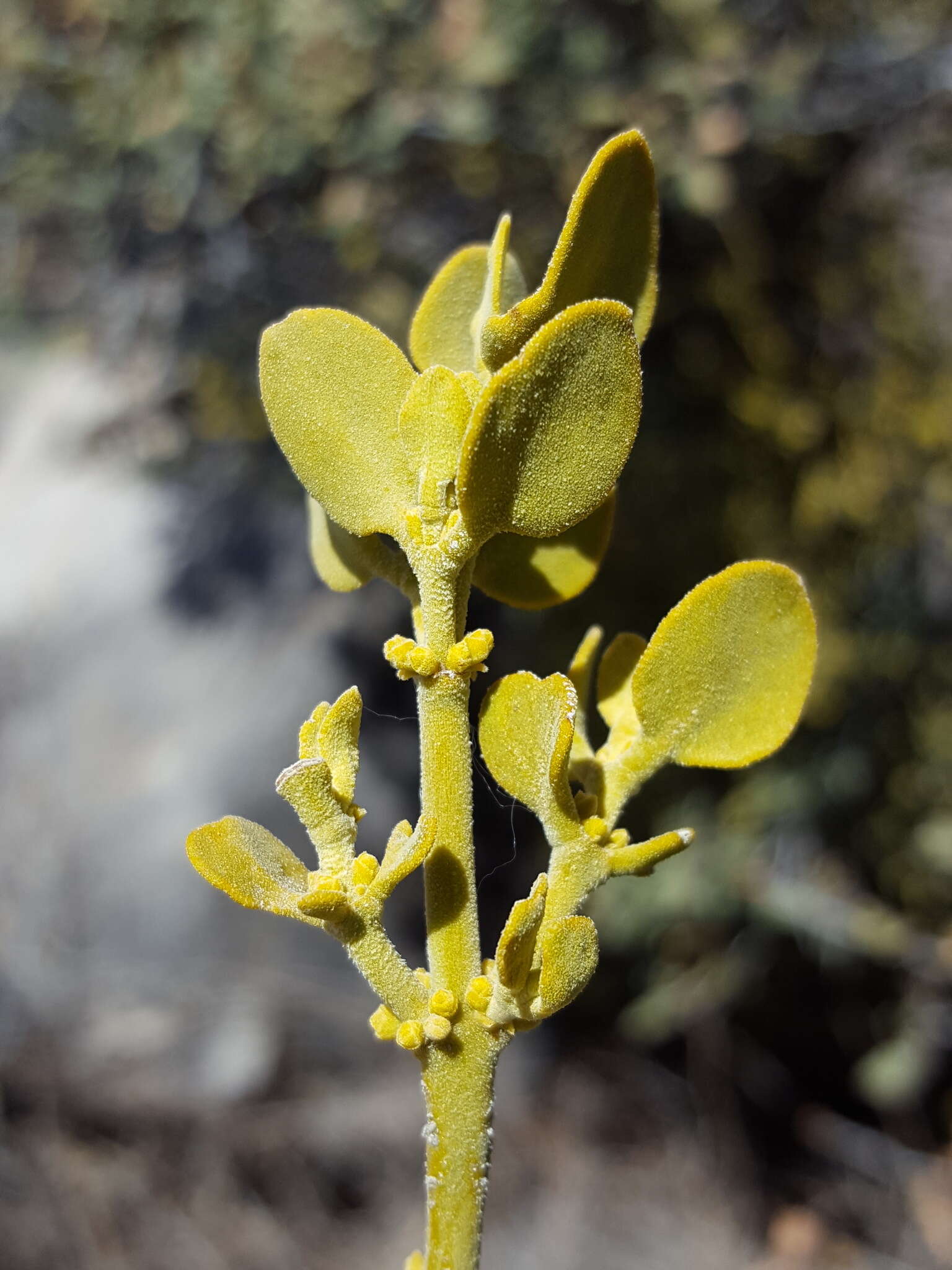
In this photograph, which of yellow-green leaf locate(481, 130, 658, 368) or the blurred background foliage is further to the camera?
the blurred background foliage

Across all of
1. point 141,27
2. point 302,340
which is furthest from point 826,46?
point 302,340

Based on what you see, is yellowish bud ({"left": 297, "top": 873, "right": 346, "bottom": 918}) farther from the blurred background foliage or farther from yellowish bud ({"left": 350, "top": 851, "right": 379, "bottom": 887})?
the blurred background foliage

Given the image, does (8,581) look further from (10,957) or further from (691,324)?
(691,324)

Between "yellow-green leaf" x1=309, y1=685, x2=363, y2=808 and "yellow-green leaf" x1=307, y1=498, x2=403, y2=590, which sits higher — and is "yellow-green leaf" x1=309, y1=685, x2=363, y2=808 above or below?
below

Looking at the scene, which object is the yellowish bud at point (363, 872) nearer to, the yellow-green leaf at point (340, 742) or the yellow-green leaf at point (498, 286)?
the yellow-green leaf at point (340, 742)

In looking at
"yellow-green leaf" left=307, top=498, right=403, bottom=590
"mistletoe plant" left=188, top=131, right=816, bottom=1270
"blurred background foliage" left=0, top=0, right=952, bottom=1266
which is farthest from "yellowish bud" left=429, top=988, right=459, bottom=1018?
"blurred background foliage" left=0, top=0, right=952, bottom=1266

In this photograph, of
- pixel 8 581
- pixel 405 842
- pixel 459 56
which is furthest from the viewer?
pixel 8 581
